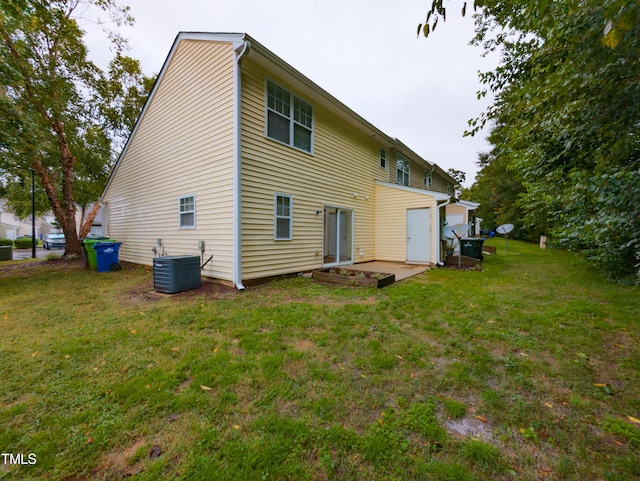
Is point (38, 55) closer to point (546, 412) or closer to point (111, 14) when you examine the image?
point (111, 14)

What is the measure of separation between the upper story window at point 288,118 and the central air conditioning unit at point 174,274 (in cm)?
392

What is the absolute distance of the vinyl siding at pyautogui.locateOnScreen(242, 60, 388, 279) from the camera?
19.8ft

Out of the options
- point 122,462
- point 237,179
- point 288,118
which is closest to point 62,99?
point 288,118

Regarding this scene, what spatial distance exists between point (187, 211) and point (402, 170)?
10633mm

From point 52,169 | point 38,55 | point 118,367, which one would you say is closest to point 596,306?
point 118,367

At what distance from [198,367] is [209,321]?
1407mm

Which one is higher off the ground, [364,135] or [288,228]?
[364,135]

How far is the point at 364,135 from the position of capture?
33.1 feet

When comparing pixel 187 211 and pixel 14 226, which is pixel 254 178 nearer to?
pixel 187 211

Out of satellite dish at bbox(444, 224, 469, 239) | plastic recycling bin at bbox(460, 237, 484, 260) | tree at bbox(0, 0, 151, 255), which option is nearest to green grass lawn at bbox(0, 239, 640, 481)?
plastic recycling bin at bbox(460, 237, 484, 260)

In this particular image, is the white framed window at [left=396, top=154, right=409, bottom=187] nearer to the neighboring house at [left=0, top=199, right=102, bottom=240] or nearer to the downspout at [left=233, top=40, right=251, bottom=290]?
the downspout at [left=233, top=40, right=251, bottom=290]

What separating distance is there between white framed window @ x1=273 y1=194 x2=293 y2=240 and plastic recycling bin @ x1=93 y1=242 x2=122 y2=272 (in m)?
6.17

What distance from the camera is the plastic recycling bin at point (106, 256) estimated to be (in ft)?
27.7

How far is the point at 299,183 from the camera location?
7371 millimetres
